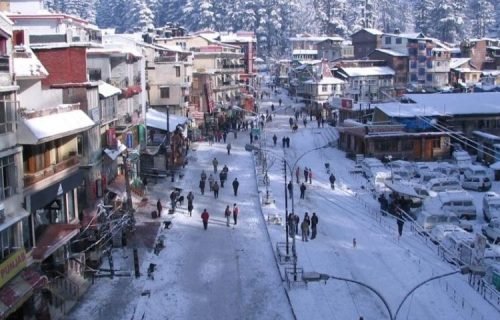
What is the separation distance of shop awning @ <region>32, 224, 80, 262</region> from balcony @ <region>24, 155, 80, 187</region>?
2.03 m

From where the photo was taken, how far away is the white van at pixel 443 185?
46281mm

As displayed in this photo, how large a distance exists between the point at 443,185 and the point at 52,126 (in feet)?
94.8

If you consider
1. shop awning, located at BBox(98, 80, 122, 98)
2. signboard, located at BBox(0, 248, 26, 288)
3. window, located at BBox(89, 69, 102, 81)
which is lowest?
signboard, located at BBox(0, 248, 26, 288)

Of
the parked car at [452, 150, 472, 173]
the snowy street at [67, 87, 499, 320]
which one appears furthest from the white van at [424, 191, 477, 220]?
the parked car at [452, 150, 472, 173]

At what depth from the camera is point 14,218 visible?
23062 millimetres

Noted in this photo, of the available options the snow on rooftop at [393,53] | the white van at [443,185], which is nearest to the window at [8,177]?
the white van at [443,185]

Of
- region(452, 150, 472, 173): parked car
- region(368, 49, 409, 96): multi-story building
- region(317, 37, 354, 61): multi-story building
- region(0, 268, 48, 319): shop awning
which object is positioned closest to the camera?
region(0, 268, 48, 319): shop awning

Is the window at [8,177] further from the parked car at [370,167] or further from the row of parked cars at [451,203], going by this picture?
the parked car at [370,167]

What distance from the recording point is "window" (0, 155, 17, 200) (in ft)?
74.6

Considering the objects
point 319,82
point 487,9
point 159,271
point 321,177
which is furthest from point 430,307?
point 487,9

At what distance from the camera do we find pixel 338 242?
34.2 metres

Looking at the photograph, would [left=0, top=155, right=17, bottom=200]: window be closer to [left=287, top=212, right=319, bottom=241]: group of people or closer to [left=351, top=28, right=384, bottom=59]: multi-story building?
[left=287, top=212, right=319, bottom=241]: group of people

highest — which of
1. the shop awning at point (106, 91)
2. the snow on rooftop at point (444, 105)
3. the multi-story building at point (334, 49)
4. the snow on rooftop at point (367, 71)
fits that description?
the multi-story building at point (334, 49)

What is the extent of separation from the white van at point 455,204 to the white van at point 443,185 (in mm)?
5129
